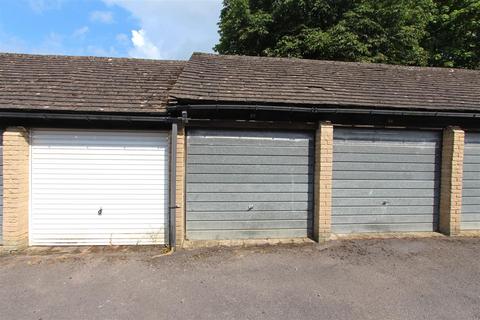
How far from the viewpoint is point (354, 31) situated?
539 inches

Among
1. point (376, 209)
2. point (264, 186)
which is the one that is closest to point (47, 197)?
point (264, 186)

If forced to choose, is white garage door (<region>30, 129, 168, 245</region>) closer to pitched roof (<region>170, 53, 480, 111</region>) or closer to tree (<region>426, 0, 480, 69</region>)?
pitched roof (<region>170, 53, 480, 111</region>)

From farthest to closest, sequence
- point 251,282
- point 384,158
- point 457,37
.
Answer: point 457,37 < point 384,158 < point 251,282

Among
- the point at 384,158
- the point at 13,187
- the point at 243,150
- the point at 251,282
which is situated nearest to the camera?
the point at 251,282

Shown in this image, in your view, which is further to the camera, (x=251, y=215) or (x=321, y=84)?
(x=321, y=84)

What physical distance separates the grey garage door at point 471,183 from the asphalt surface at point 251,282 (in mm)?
1137

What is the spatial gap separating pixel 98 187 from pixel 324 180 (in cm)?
429

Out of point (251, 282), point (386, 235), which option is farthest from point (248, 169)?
point (386, 235)

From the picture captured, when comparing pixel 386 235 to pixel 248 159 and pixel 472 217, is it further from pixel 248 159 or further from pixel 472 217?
pixel 248 159

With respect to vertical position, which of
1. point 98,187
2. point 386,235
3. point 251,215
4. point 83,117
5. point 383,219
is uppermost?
point 83,117

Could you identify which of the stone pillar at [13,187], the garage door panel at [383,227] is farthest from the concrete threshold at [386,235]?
the stone pillar at [13,187]

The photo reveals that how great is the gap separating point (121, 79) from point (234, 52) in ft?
30.4

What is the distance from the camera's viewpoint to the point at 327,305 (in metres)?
4.03

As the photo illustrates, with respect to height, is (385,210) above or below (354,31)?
below
